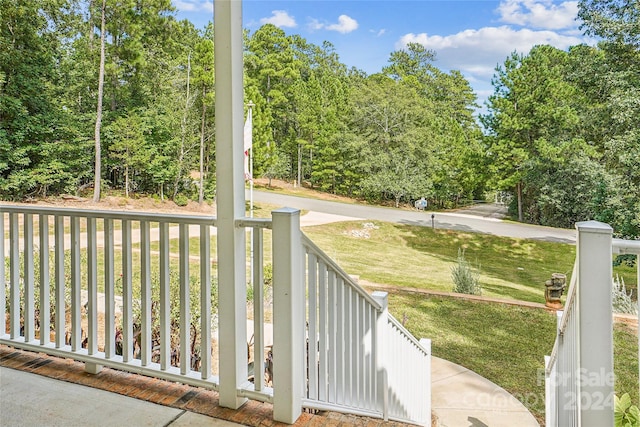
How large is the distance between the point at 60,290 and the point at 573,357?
2.02 metres

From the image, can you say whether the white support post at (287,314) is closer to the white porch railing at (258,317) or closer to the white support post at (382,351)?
the white porch railing at (258,317)

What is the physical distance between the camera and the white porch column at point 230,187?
4.83 ft

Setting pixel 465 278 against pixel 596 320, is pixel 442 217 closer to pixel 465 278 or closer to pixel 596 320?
pixel 465 278

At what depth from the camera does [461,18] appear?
3.91 m

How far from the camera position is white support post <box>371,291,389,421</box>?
1.86m

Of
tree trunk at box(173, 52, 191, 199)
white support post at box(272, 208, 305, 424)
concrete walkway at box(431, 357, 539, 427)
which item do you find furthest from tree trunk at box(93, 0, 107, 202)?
concrete walkway at box(431, 357, 539, 427)

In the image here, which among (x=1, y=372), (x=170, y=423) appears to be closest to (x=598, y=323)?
(x=170, y=423)

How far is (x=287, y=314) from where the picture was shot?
1437 mm

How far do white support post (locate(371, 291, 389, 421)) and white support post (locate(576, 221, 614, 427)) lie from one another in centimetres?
91

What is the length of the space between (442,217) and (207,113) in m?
2.52

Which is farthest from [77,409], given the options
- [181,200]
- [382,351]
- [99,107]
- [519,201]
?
[519,201]

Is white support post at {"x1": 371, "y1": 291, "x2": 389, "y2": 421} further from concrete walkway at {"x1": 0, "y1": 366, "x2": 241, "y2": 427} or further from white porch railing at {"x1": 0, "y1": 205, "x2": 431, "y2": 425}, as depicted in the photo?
concrete walkway at {"x1": 0, "y1": 366, "x2": 241, "y2": 427}

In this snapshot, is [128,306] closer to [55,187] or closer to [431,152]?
[55,187]

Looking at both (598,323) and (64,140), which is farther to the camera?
(64,140)
